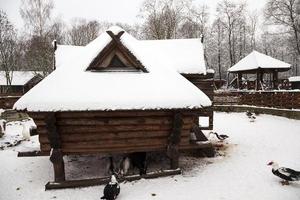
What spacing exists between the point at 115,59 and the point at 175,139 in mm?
2826

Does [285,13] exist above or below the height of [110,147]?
above

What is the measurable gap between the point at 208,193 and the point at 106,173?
3023 millimetres

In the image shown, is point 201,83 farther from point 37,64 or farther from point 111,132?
point 37,64

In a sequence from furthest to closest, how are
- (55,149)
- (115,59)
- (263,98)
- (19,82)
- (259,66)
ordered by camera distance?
(19,82) → (259,66) → (263,98) → (115,59) → (55,149)

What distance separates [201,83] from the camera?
11.4 m

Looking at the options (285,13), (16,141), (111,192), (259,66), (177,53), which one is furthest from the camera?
(285,13)

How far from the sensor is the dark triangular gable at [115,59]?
8.01m

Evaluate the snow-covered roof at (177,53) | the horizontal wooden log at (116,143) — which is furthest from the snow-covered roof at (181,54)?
the horizontal wooden log at (116,143)

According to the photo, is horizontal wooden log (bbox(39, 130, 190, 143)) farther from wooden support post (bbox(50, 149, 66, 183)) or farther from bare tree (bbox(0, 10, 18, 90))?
bare tree (bbox(0, 10, 18, 90))

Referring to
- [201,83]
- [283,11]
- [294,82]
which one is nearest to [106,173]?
[201,83]

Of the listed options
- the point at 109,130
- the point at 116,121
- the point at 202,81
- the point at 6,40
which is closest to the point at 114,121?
the point at 116,121

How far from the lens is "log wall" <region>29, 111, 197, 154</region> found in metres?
7.23

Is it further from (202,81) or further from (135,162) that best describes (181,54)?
(135,162)

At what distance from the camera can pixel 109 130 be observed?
7.45 metres
